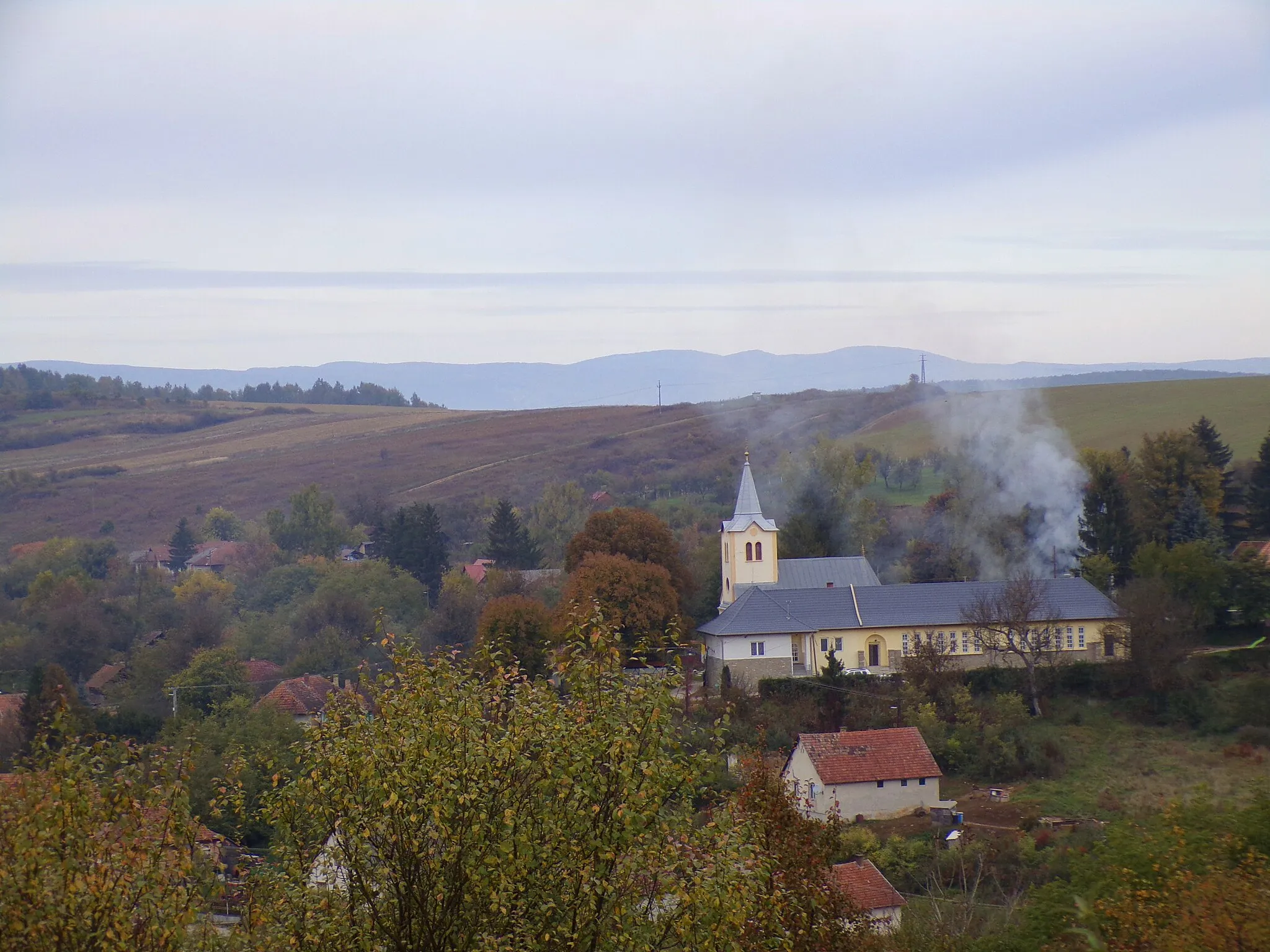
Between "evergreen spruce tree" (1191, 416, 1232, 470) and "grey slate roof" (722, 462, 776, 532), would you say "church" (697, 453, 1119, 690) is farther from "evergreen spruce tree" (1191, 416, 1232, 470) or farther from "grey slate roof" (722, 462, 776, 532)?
"evergreen spruce tree" (1191, 416, 1232, 470)

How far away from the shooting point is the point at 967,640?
40094 mm

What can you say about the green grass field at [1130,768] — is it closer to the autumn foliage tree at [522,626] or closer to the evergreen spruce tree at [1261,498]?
the autumn foliage tree at [522,626]

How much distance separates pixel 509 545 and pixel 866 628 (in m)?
26.7

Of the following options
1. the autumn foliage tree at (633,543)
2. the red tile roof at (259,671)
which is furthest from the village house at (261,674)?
the autumn foliage tree at (633,543)

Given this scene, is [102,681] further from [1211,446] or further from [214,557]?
[1211,446]

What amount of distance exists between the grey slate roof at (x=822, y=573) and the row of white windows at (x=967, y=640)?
3574 millimetres

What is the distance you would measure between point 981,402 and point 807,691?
48.0 m

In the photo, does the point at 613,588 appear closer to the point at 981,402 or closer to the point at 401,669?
the point at 401,669

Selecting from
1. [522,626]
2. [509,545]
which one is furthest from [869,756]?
[509,545]

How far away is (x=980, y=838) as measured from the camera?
86.2 feet

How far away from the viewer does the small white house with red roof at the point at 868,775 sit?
29.9 metres

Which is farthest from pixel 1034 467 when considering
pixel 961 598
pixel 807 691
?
pixel 807 691

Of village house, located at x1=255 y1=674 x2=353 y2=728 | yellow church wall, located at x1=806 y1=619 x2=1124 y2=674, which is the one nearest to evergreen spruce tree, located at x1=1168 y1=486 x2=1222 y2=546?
yellow church wall, located at x1=806 y1=619 x2=1124 y2=674

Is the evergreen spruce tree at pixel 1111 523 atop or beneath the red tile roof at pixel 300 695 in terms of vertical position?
atop
